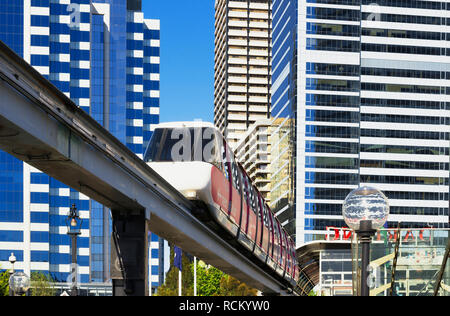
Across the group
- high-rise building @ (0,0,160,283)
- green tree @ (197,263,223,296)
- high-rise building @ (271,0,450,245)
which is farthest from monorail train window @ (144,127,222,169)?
high-rise building @ (271,0,450,245)

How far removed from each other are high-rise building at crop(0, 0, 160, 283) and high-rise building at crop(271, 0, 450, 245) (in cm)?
3125

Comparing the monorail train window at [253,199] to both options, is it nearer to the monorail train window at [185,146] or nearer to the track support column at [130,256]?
the monorail train window at [185,146]

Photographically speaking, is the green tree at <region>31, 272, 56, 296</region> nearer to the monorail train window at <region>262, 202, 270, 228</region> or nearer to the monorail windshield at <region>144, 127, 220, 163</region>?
the monorail train window at <region>262, 202, 270, 228</region>

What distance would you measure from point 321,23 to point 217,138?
5125 inches

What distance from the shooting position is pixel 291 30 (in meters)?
155

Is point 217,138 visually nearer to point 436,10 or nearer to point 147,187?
point 147,187

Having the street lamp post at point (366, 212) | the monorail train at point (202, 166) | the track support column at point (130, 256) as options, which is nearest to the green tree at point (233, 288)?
the monorail train at point (202, 166)

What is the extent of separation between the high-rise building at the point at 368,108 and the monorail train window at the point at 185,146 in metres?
122

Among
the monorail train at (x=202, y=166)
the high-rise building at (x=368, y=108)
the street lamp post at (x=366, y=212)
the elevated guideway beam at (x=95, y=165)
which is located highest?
the high-rise building at (x=368, y=108)

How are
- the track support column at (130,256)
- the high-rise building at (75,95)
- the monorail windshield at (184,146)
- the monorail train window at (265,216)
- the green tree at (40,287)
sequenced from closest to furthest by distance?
1. the track support column at (130,256)
2. the monorail windshield at (184,146)
3. the monorail train window at (265,216)
4. the green tree at (40,287)
5. the high-rise building at (75,95)

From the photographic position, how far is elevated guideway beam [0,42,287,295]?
564 inches

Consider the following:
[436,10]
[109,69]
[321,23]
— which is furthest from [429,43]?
[109,69]

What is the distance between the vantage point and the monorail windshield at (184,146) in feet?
82.7

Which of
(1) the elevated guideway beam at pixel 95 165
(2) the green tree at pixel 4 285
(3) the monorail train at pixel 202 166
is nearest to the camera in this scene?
(1) the elevated guideway beam at pixel 95 165
